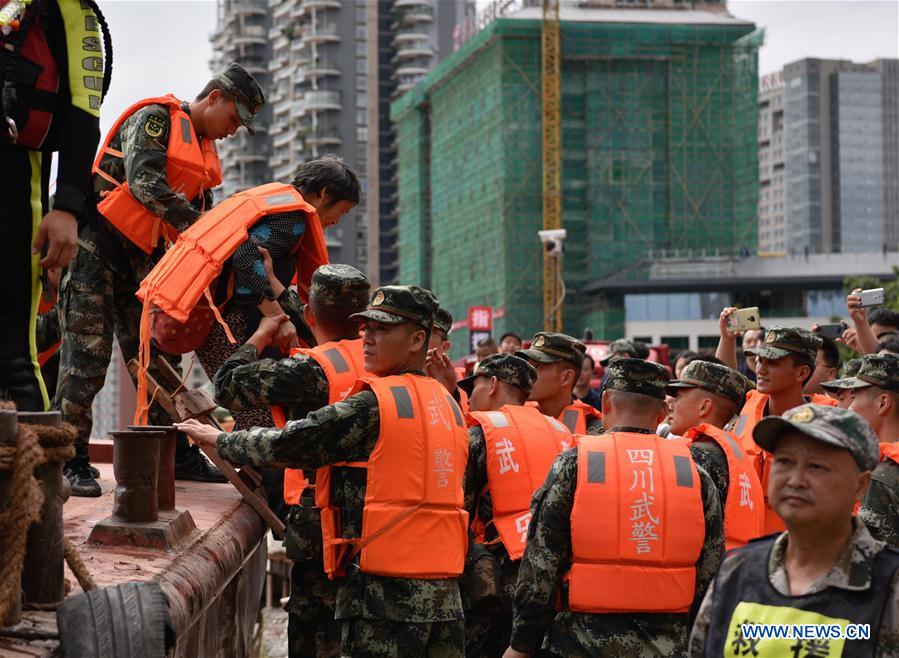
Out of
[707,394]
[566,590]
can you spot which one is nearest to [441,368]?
[707,394]

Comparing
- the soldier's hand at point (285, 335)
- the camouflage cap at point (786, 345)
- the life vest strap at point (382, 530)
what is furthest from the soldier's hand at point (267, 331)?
the camouflage cap at point (786, 345)

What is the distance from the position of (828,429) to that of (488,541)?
3309mm

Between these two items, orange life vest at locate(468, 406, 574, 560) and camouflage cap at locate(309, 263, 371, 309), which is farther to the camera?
orange life vest at locate(468, 406, 574, 560)

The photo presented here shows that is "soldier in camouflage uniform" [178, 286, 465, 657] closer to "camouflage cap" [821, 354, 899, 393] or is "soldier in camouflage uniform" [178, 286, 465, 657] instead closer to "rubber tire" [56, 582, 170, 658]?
"rubber tire" [56, 582, 170, 658]

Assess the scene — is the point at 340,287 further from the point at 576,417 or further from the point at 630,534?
the point at 576,417

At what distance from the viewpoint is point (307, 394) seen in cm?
570

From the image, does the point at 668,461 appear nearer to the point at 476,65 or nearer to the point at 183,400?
the point at 183,400

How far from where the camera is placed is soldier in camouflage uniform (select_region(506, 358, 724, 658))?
523 cm

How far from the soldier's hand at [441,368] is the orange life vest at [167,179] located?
1329mm

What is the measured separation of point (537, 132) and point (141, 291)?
242 feet

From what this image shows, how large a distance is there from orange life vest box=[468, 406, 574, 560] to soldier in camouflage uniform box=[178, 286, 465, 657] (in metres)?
0.97

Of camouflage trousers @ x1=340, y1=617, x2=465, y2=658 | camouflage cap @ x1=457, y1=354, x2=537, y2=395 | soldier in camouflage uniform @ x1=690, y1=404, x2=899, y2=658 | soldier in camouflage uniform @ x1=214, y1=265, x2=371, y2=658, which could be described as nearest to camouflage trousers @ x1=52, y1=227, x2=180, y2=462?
soldier in camouflage uniform @ x1=214, y1=265, x2=371, y2=658

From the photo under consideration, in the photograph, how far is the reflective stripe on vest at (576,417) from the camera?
8.05 meters

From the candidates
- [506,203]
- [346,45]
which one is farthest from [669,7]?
[346,45]
